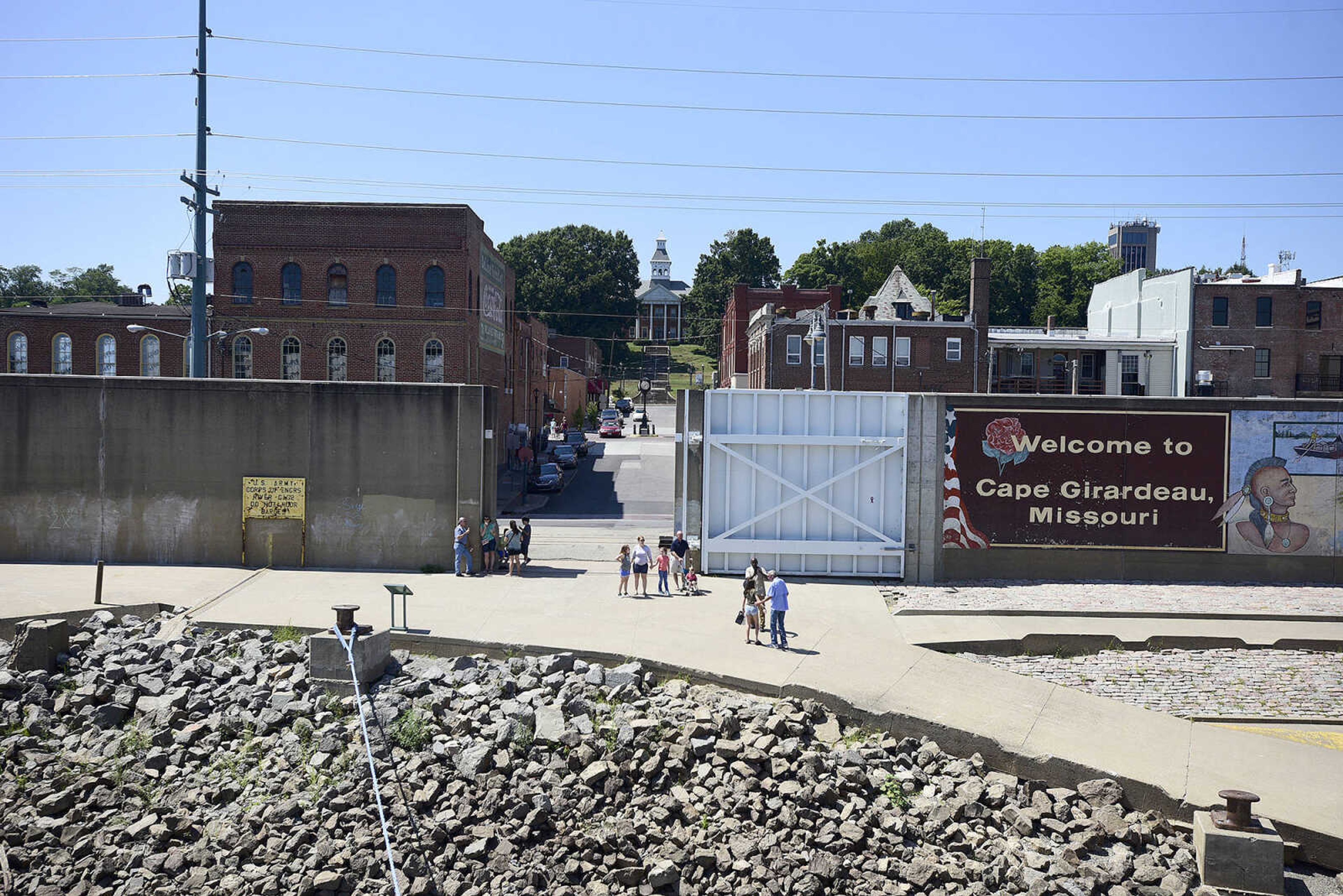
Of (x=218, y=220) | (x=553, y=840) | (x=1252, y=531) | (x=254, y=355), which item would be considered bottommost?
(x=553, y=840)

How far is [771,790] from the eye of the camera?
40.0 ft

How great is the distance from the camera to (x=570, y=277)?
114500 millimetres

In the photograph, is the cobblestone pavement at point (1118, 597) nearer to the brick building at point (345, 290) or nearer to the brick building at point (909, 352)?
the brick building at point (345, 290)

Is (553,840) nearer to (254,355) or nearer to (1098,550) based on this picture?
(1098,550)

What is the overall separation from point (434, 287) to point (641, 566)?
85.0 feet

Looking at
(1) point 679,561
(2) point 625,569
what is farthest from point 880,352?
(2) point 625,569

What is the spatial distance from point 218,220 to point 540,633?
32.7 metres

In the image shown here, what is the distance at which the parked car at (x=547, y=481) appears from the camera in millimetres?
41562

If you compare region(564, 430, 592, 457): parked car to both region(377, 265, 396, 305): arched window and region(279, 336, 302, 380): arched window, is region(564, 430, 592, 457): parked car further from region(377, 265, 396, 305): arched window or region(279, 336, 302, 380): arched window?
region(279, 336, 302, 380): arched window

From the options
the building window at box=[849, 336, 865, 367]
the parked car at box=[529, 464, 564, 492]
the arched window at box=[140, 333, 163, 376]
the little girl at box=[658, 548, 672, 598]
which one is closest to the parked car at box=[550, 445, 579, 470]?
the parked car at box=[529, 464, 564, 492]

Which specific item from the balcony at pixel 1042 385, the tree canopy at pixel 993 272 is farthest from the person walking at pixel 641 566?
the tree canopy at pixel 993 272

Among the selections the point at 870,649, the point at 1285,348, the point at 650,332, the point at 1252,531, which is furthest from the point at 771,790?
the point at 650,332

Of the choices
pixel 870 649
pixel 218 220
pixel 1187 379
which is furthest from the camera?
pixel 1187 379

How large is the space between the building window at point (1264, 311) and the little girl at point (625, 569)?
1955 inches
